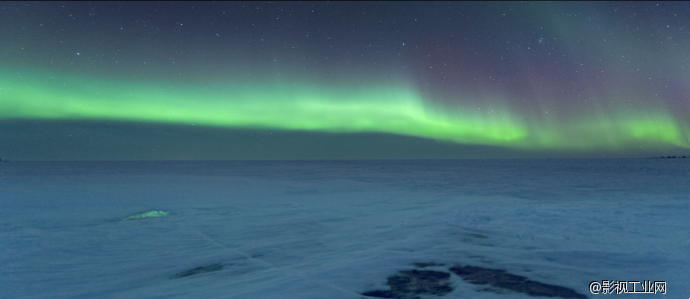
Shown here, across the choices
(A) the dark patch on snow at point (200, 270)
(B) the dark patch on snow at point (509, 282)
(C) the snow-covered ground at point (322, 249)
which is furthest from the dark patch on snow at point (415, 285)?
(A) the dark patch on snow at point (200, 270)

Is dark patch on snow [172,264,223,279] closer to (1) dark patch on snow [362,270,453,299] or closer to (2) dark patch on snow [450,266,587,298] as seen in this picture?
(1) dark patch on snow [362,270,453,299]

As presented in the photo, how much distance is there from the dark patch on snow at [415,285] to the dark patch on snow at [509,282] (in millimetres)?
426

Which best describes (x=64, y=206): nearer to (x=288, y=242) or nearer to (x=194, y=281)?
(x=288, y=242)

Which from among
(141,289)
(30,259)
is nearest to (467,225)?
(141,289)

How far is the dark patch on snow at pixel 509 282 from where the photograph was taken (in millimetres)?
6312

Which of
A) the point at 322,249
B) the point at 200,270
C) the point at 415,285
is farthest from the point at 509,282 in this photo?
the point at 200,270

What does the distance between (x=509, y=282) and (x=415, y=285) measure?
1.59 metres

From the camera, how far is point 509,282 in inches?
269

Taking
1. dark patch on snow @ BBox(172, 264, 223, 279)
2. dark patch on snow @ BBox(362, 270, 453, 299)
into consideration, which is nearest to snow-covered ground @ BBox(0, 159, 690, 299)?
dark patch on snow @ BBox(172, 264, 223, 279)

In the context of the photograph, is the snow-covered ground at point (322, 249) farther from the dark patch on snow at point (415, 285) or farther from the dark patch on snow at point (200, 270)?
the dark patch on snow at point (415, 285)

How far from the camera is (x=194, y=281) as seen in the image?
7250mm

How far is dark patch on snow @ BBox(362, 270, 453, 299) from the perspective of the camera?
625cm

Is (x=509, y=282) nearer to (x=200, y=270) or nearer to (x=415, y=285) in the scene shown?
(x=415, y=285)

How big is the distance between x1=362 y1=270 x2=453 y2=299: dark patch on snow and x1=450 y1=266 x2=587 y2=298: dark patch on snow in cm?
43
